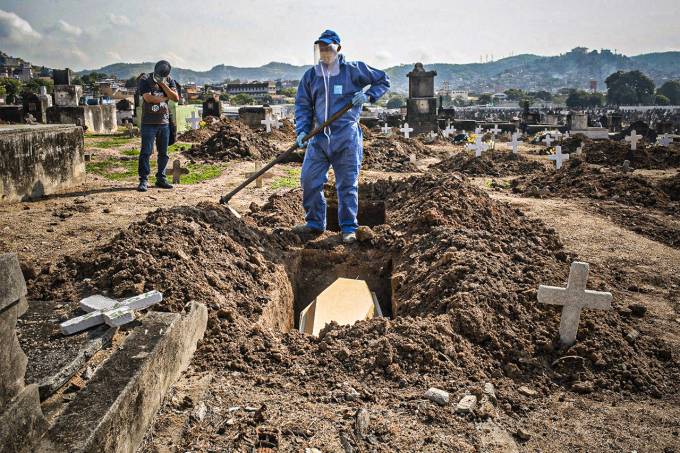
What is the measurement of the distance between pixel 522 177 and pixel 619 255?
6.57m

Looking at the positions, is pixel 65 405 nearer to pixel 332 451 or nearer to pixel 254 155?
pixel 332 451

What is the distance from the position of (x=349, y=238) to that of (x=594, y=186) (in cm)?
654

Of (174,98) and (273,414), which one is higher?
(174,98)

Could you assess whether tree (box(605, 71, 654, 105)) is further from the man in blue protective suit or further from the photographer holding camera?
the man in blue protective suit

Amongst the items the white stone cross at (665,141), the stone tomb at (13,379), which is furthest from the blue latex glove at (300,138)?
the white stone cross at (665,141)

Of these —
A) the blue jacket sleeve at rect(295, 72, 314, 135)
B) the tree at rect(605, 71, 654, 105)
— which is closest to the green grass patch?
the blue jacket sleeve at rect(295, 72, 314, 135)

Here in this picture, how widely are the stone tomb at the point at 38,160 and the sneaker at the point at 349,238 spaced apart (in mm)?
4789

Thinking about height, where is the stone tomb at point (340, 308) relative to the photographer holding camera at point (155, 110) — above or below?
below

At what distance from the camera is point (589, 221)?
8.52m

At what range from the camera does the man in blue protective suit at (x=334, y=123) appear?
640 cm

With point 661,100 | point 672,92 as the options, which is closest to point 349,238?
point 661,100

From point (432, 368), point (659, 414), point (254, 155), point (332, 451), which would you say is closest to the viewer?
point (332, 451)

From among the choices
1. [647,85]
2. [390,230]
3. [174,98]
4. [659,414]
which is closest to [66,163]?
[174,98]

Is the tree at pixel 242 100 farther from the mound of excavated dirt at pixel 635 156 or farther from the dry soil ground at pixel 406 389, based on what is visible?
the dry soil ground at pixel 406 389
